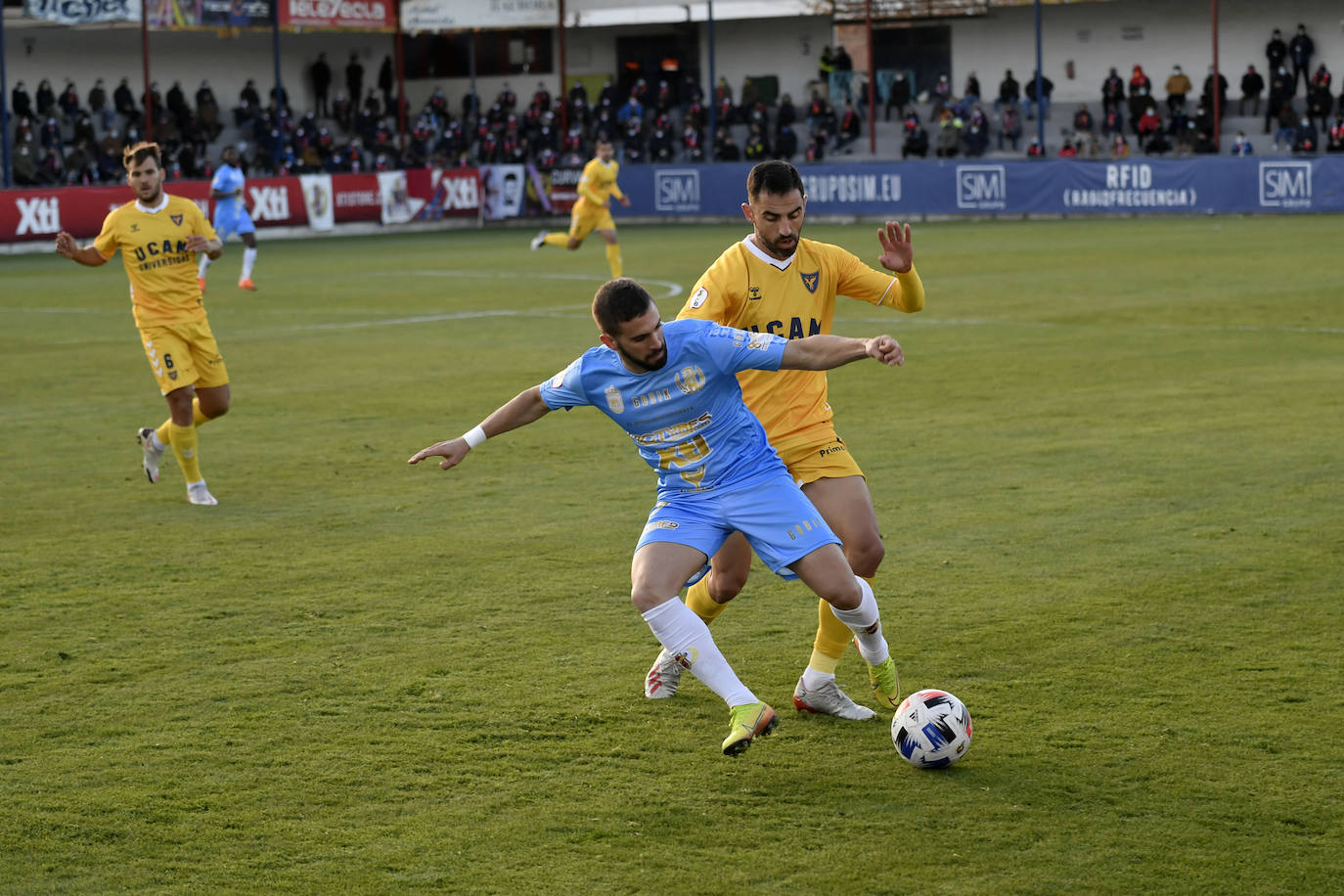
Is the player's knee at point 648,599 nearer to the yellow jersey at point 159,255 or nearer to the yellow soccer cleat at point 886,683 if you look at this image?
the yellow soccer cleat at point 886,683

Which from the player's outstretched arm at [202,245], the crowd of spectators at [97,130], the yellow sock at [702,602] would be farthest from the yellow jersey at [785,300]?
the crowd of spectators at [97,130]

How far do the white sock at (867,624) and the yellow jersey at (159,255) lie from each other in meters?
6.35

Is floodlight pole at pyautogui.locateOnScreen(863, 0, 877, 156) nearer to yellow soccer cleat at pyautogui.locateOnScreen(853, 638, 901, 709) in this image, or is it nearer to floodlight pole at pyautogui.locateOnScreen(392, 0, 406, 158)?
floodlight pole at pyautogui.locateOnScreen(392, 0, 406, 158)

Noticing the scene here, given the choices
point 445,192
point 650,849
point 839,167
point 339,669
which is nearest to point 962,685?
point 650,849

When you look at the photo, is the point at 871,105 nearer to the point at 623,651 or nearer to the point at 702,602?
the point at 623,651

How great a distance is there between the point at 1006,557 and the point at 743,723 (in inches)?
139

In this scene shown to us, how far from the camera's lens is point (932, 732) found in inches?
219

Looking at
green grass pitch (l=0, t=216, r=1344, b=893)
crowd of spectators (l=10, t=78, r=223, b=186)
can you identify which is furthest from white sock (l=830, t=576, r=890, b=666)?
crowd of spectators (l=10, t=78, r=223, b=186)

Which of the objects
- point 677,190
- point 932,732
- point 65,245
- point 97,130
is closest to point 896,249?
point 932,732

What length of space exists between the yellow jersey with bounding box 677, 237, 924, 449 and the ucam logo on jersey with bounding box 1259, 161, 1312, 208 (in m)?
32.0

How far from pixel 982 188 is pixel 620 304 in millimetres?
36411

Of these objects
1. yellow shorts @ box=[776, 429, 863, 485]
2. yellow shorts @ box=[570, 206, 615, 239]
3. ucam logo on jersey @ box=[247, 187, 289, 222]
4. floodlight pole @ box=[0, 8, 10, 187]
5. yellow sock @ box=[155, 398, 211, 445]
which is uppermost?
floodlight pole @ box=[0, 8, 10, 187]

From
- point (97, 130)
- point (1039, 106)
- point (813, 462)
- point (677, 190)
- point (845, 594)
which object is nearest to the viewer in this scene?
point (845, 594)

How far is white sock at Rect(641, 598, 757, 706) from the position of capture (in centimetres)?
561
